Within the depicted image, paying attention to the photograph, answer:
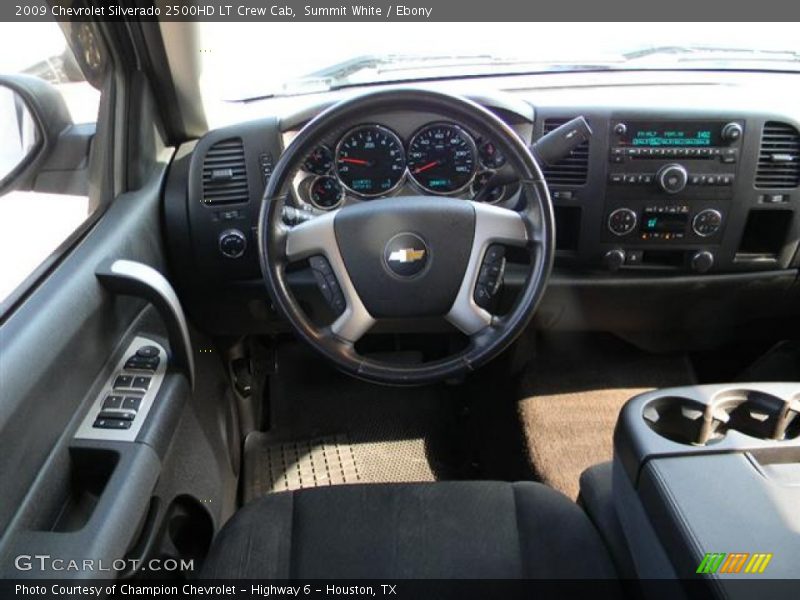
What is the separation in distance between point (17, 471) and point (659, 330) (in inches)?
74.3

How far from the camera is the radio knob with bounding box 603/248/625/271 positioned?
6.33 ft

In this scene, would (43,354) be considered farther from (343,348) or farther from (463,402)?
(463,402)

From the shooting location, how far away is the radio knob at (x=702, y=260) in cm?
193

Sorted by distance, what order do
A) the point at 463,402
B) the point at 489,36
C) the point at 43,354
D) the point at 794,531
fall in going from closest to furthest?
the point at 794,531 → the point at 43,354 → the point at 489,36 → the point at 463,402

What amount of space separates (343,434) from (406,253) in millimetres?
1059

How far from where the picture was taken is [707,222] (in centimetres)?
188

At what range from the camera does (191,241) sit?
6.11 feet

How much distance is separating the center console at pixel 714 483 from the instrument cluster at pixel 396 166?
0.65 m

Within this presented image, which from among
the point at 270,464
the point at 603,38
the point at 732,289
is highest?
the point at 603,38

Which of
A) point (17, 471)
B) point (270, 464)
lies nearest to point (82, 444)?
point (17, 471)

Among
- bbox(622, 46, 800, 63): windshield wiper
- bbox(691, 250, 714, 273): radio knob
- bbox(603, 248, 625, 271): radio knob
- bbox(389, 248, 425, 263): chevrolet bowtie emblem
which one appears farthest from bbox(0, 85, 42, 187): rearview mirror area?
bbox(691, 250, 714, 273): radio knob

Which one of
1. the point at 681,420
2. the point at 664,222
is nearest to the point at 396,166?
the point at 664,222

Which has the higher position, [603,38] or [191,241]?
[603,38]

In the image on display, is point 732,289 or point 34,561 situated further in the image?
point 732,289
